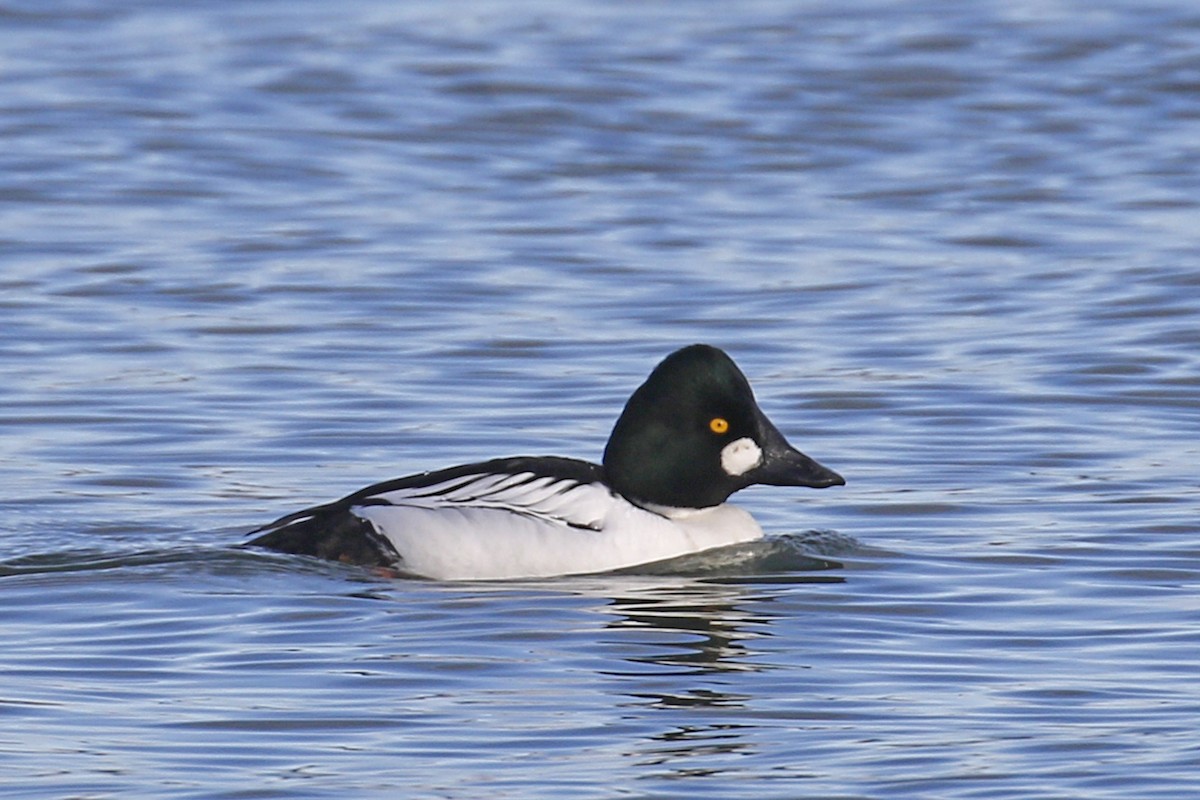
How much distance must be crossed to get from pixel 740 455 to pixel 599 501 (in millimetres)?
618

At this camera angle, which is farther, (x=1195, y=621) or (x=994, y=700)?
(x=1195, y=621)

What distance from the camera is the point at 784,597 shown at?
911 centimetres

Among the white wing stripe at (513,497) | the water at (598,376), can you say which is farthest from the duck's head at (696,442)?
the water at (598,376)

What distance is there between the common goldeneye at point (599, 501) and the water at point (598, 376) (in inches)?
6.8

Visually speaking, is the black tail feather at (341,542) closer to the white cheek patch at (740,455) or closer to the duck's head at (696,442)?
the duck's head at (696,442)

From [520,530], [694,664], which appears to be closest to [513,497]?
[520,530]

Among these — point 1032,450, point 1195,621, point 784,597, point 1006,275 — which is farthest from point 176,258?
point 1195,621

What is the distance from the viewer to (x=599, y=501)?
969 centimetres

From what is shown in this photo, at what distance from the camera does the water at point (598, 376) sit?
7.30 m

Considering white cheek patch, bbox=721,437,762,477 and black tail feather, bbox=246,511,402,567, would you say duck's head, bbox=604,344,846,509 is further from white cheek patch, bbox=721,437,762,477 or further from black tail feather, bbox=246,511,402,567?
black tail feather, bbox=246,511,402,567

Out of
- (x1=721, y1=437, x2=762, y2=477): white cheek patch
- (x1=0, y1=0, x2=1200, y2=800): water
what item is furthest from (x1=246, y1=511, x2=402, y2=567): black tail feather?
(x1=721, y1=437, x2=762, y2=477): white cheek patch

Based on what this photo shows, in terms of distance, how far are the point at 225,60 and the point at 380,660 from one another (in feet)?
59.2

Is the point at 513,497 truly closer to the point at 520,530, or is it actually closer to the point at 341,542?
the point at 520,530

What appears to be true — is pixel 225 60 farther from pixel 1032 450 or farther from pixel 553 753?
pixel 553 753
